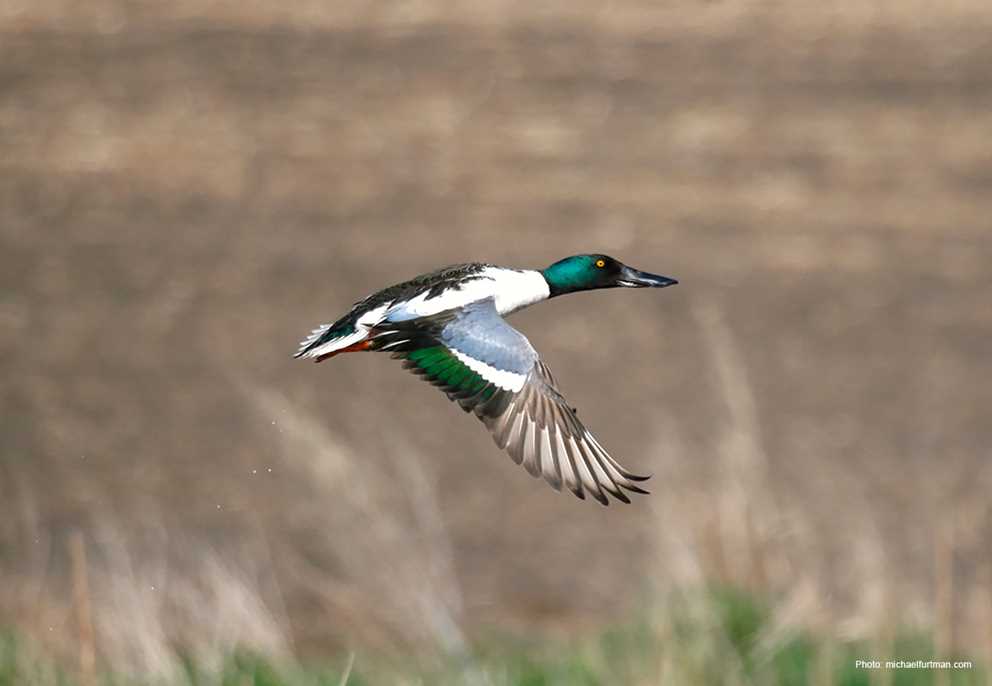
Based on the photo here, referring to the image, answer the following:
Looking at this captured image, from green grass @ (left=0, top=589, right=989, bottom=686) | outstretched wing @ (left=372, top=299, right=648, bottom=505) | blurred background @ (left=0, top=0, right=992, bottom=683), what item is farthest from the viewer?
blurred background @ (left=0, top=0, right=992, bottom=683)

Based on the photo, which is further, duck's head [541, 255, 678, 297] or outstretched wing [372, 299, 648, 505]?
duck's head [541, 255, 678, 297]

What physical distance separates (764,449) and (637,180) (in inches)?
147

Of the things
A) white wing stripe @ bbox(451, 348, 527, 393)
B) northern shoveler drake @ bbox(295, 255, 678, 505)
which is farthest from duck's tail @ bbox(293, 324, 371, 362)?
white wing stripe @ bbox(451, 348, 527, 393)

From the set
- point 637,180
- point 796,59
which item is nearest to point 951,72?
point 796,59

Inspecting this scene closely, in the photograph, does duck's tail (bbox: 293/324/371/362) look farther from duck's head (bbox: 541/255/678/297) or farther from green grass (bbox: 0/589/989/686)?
green grass (bbox: 0/589/989/686)

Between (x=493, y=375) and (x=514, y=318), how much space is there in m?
6.15

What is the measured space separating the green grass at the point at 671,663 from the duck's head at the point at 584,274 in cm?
149

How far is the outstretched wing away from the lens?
2889 mm

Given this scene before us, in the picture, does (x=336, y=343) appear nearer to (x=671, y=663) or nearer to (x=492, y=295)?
(x=492, y=295)

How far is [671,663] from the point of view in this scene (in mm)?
4355

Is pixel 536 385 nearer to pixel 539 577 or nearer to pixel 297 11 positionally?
pixel 539 577

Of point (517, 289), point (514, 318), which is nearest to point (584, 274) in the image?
point (517, 289)

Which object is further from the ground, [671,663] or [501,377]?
[501,377]

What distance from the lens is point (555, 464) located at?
301 centimetres
